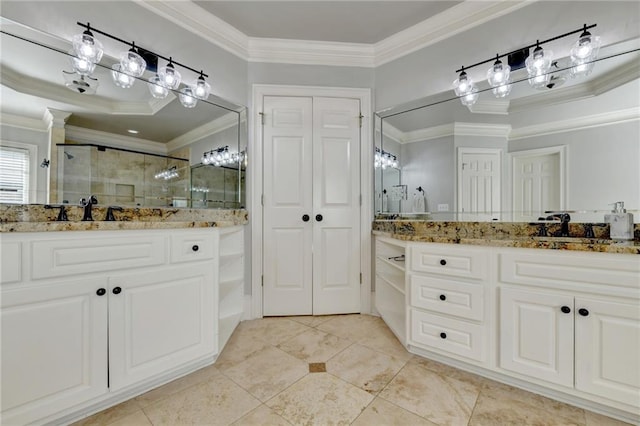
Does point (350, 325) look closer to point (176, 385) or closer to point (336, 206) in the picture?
point (336, 206)

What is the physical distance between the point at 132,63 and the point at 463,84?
7.77 ft

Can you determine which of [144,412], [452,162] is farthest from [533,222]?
[144,412]

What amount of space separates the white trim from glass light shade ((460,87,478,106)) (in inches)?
31.6

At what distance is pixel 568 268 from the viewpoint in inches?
50.8

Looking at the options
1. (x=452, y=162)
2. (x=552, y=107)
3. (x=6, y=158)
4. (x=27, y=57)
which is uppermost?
(x=27, y=57)

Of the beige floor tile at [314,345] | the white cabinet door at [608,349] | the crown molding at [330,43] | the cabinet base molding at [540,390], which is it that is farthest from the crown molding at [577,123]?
the beige floor tile at [314,345]

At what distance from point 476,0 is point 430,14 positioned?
32cm

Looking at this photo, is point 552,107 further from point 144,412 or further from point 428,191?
point 144,412

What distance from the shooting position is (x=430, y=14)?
2.13 m

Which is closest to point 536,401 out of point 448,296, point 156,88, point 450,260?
point 448,296

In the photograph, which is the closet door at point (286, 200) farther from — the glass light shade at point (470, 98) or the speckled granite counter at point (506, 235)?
the glass light shade at point (470, 98)

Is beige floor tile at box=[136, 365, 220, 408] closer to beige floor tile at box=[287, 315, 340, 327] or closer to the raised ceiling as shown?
beige floor tile at box=[287, 315, 340, 327]

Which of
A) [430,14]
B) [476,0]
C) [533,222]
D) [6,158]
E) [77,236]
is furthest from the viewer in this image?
[430,14]

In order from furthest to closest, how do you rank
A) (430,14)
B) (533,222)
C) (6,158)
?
1. (430,14)
2. (533,222)
3. (6,158)
